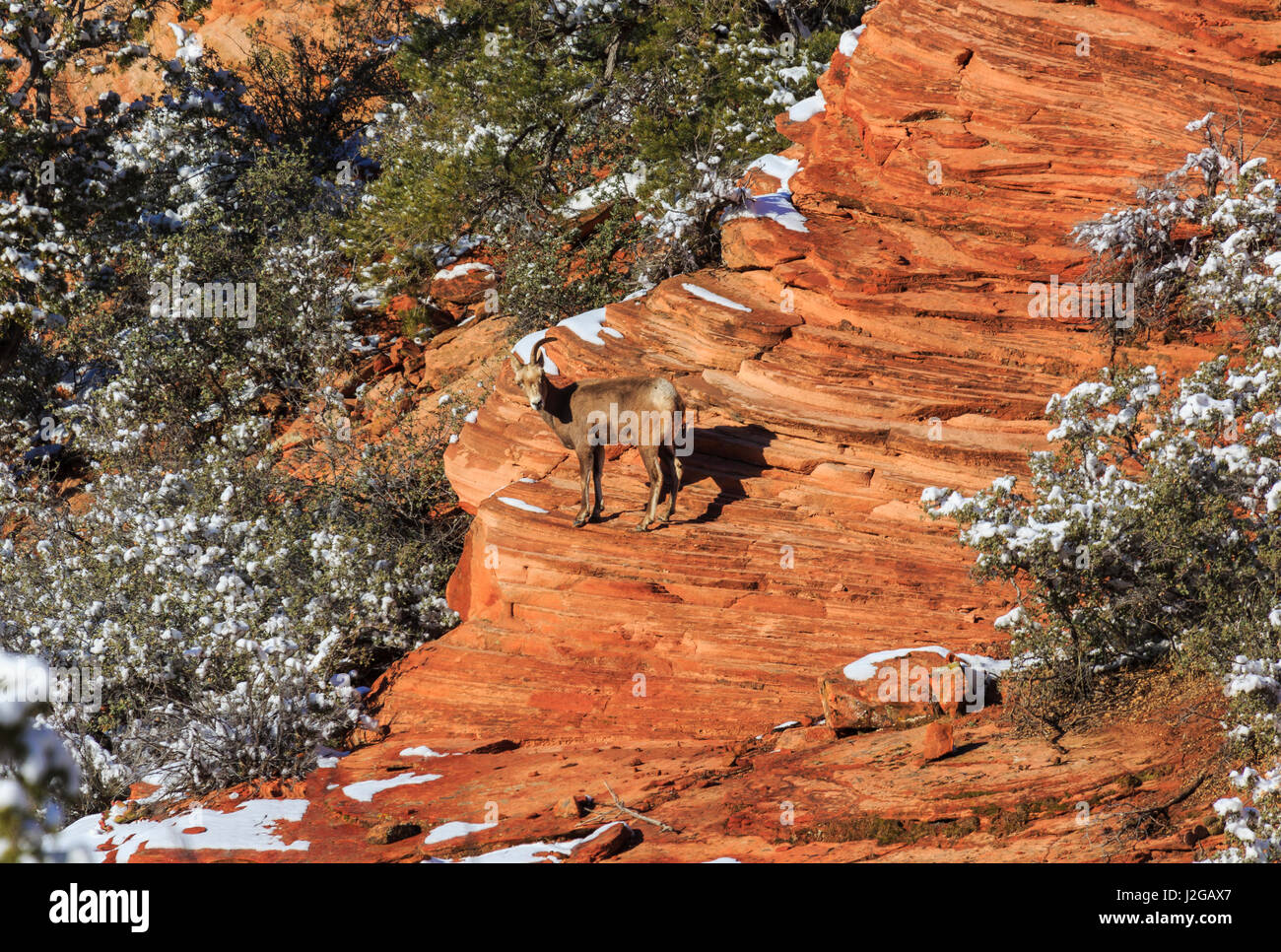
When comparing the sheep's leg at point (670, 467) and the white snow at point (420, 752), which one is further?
the sheep's leg at point (670, 467)

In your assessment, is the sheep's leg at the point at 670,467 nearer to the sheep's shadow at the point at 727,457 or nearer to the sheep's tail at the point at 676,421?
the sheep's tail at the point at 676,421

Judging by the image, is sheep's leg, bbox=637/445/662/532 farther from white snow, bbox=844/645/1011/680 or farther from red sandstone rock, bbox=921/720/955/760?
red sandstone rock, bbox=921/720/955/760

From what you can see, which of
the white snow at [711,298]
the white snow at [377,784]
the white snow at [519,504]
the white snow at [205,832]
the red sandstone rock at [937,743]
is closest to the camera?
the red sandstone rock at [937,743]

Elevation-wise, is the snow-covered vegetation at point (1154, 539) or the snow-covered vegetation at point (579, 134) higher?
the snow-covered vegetation at point (579, 134)

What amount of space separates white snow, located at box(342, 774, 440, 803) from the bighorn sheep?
285 cm

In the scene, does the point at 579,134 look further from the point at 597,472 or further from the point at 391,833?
the point at 391,833

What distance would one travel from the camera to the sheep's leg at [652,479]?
1068 centimetres

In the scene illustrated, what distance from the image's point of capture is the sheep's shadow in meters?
11.4

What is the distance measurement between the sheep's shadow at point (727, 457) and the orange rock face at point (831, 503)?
3 cm

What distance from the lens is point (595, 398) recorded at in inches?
428

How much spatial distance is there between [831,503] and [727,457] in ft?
4.19

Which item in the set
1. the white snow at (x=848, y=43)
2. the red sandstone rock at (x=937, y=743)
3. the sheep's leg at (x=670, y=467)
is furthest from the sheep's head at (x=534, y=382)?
the white snow at (x=848, y=43)
